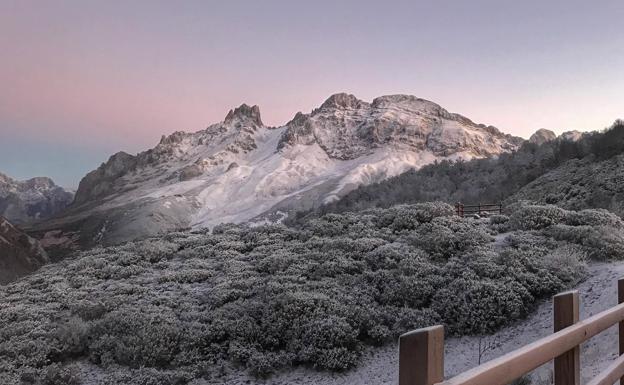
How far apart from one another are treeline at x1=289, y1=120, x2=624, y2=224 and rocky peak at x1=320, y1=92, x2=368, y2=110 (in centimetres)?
10014

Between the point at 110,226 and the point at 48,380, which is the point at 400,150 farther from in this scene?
the point at 48,380

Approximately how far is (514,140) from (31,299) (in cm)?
16128

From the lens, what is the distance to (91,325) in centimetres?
1090

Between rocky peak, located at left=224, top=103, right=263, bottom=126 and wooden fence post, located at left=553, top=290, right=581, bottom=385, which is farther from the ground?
rocky peak, located at left=224, top=103, right=263, bottom=126

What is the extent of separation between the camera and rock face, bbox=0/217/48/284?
33.0 m

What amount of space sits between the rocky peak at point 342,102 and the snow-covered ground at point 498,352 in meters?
161

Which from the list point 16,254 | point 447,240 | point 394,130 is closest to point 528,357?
point 447,240

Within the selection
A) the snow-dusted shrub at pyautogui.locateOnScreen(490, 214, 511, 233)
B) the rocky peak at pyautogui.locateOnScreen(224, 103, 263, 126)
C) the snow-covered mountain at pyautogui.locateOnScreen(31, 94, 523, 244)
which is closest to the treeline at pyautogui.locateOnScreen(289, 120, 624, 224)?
the snow-dusted shrub at pyautogui.locateOnScreen(490, 214, 511, 233)

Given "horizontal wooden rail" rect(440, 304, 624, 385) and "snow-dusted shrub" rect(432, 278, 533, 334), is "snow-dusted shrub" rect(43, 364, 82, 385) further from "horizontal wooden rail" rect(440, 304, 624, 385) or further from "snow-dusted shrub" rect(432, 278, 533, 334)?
"horizontal wooden rail" rect(440, 304, 624, 385)

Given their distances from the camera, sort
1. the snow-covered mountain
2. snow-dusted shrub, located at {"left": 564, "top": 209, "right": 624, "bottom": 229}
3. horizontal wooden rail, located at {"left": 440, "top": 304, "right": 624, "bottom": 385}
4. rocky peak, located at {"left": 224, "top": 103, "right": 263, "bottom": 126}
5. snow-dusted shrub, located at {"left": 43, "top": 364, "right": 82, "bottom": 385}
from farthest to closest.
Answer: rocky peak, located at {"left": 224, "top": 103, "right": 263, "bottom": 126} < the snow-covered mountain < snow-dusted shrub, located at {"left": 564, "top": 209, "right": 624, "bottom": 229} < snow-dusted shrub, located at {"left": 43, "top": 364, "right": 82, "bottom": 385} < horizontal wooden rail, located at {"left": 440, "top": 304, "right": 624, "bottom": 385}

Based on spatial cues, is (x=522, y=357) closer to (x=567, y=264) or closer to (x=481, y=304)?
(x=481, y=304)

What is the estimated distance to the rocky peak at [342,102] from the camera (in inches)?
6708

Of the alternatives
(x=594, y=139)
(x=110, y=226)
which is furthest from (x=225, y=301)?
(x=110, y=226)

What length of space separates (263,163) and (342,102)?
164 ft
